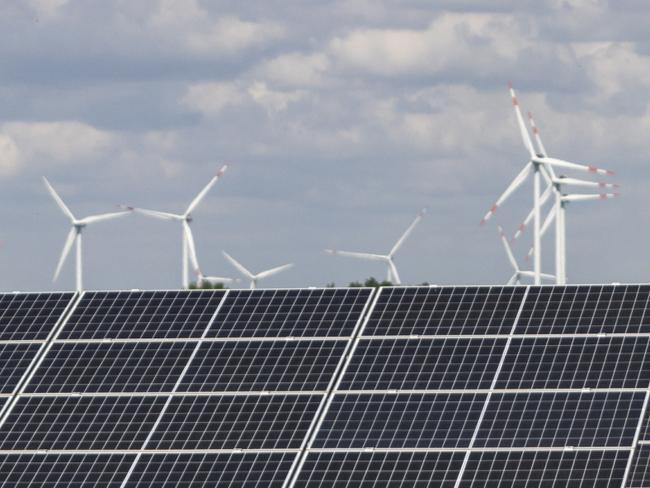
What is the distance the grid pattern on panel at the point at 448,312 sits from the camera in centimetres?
6612

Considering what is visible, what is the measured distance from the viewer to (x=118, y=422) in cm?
6481

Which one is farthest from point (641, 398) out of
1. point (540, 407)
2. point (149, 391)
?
point (149, 391)

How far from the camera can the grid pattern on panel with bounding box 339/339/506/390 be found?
6391 centimetres

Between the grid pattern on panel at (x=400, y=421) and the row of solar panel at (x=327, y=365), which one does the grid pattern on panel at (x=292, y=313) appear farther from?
the grid pattern on panel at (x=400, y=421)

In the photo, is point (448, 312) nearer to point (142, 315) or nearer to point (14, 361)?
point (142, 315)

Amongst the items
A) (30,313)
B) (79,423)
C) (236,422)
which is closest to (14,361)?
(30,313)

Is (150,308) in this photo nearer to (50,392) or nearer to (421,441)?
(50,392)

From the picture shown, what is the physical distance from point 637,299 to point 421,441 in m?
10.0

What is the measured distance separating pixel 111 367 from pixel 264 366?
5899 millimetres

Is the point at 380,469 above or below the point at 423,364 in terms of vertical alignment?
above

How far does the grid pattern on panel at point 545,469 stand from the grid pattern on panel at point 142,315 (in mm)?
14002

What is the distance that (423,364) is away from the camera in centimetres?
6494

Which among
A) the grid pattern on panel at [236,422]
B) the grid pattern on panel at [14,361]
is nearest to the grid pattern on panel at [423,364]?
the grid pattern on panel at [236,422]

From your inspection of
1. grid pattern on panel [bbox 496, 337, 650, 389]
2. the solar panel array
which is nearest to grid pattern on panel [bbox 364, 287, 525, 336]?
the solar panel array
